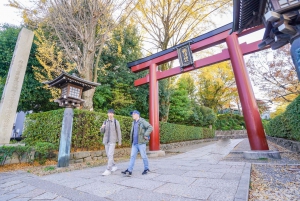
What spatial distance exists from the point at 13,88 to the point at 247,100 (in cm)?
1038

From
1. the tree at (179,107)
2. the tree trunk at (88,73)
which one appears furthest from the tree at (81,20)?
the tree at (179,107)

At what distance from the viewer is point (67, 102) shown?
537cm

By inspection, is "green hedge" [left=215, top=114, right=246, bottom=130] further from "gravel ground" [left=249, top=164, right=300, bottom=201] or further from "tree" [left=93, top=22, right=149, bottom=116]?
"gravel ground" [left=249, top=164, right=300, bottom=201]

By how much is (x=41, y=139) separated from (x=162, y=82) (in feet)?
28.7

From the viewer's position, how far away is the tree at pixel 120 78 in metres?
10.5

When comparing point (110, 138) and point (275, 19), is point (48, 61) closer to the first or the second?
point (110, 138)

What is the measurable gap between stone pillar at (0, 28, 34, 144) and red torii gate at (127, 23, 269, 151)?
6.00 m

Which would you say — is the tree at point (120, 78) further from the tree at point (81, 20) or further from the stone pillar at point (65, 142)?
the stone pillar at point (65, 142)

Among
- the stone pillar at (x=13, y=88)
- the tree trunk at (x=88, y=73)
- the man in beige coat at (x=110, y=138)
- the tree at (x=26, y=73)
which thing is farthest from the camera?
the tree at (x=26, y=73)

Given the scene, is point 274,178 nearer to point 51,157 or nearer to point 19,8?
point 51,157

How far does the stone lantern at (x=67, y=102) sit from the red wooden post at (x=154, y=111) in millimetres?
3719

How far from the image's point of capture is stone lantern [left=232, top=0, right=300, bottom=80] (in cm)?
277

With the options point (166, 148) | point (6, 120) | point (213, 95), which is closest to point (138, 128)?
point (6, 120)

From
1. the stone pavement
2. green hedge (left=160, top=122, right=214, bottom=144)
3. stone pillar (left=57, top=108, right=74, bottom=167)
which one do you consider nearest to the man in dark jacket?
the stone pavement
